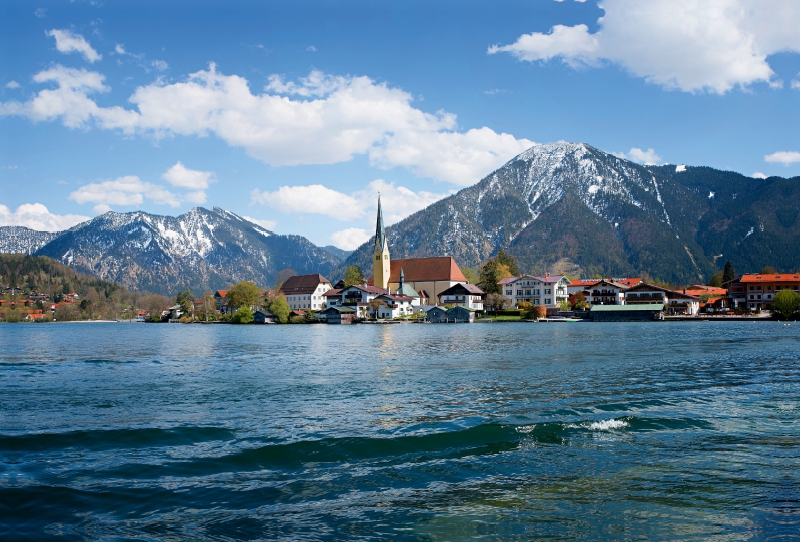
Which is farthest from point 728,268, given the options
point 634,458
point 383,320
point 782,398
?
point 634,458

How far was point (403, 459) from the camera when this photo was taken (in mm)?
11508

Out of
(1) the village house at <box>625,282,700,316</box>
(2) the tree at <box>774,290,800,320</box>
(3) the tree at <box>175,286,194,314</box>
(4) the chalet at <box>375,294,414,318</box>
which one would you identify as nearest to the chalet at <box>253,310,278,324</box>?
(4) the chalet at <box>375,294,414,318</box>

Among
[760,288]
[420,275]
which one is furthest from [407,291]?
[760,288]

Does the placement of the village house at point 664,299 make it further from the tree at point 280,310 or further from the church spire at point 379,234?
the tree at point 280,310

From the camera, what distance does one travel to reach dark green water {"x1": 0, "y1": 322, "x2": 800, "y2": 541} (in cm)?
823

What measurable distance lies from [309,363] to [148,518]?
23.5 m

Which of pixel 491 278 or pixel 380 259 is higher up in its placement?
pixel 380 259

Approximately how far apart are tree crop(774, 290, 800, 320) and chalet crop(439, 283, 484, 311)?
52.3 m

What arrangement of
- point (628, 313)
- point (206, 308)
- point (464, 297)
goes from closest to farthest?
point (628, 313) → point (464, 297) → point (206, 308)

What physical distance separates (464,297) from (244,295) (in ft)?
153

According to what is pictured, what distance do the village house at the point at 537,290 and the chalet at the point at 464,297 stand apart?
5.99m

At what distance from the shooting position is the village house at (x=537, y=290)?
120625mm

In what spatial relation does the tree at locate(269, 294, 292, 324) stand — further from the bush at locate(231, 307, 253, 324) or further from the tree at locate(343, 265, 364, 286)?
the tree at locate(343, 265, 364, 286)

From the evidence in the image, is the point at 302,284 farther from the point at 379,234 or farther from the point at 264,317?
the point at 264,317
